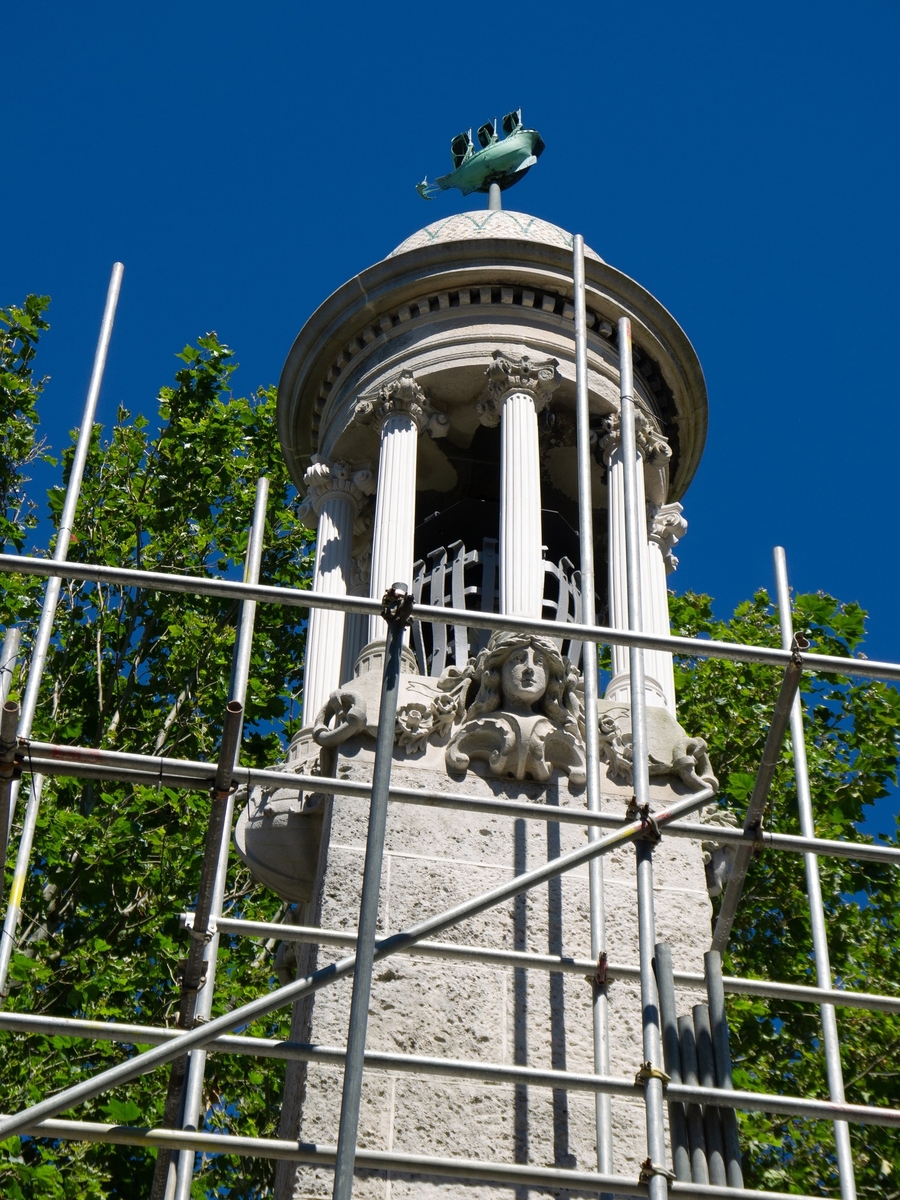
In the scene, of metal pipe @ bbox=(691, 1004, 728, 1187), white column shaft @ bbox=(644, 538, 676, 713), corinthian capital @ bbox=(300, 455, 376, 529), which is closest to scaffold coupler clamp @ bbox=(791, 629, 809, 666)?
metal pipe @ bbox=(691, 1004, 728, 1187)

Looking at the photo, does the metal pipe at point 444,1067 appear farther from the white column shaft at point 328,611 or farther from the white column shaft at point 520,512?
the white column shaft at point 328,611

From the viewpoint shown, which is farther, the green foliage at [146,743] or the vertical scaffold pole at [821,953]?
the green foliage at [146,743]

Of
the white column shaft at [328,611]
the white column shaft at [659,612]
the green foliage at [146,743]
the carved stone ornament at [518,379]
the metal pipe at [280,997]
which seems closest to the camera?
the metal pipe at [280,997]

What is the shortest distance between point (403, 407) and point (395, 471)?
1.97ft

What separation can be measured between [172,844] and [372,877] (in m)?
10.8

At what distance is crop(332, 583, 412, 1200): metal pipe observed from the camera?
5.35 meters

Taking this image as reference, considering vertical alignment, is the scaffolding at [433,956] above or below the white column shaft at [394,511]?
below

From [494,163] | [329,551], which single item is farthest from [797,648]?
[494,163]

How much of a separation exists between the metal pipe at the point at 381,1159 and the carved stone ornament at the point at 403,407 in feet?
21.2

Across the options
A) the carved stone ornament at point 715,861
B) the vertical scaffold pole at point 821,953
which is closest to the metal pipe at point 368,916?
the vertical scaffold pole at point 821,953

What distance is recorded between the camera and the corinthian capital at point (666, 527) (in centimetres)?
1206

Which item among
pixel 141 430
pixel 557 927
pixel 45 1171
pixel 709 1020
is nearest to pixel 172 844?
pixel 45 1171

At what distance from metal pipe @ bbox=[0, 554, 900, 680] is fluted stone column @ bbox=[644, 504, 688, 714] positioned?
3.22 m

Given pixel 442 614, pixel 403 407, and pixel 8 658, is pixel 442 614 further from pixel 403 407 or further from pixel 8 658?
pixel 403 407
